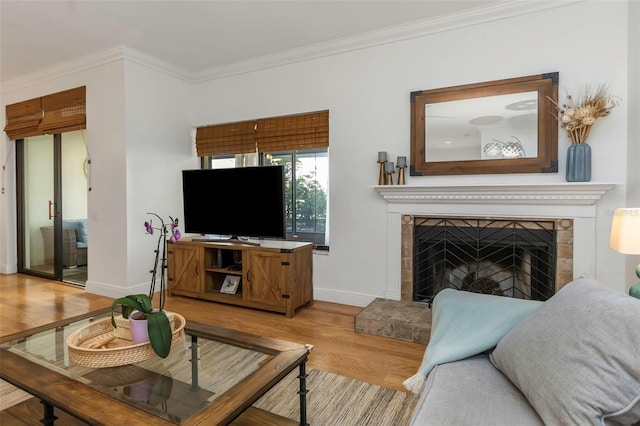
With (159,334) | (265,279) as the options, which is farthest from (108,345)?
(265,279)

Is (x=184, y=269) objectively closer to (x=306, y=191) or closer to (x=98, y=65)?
(x=306, y=191)

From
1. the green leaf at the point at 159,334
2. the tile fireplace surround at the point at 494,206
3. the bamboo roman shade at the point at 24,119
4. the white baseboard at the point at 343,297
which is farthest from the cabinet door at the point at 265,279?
the bamboo roman shade at the point at 24,119

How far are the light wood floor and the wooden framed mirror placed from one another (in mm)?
1532

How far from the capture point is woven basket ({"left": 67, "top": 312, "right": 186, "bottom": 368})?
58.0 inches

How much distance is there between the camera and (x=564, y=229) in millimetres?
2803

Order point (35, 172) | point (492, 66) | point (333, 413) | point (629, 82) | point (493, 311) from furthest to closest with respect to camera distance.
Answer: point (35, 172) < point (492, 66) < point (629, 82) < point (333, 413) < point (493, 311)

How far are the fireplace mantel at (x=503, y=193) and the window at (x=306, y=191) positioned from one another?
32.2 inches

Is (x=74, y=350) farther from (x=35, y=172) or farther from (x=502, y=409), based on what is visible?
(x=35, y=172)

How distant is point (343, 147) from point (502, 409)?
2897mm

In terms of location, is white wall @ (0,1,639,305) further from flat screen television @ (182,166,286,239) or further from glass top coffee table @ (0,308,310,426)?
glass top coffee table @ (0,308,310,426)

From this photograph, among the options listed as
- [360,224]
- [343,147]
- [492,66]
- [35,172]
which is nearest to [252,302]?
[360,224]

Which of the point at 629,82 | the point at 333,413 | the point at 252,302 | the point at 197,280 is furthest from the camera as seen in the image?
the point at 197,280

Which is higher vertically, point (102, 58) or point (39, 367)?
point (102, 58)

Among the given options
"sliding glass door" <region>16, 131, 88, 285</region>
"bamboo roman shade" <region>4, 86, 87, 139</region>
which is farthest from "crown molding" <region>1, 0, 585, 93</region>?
"sliding glass door" <region>16, 131, 88, 285</region>
